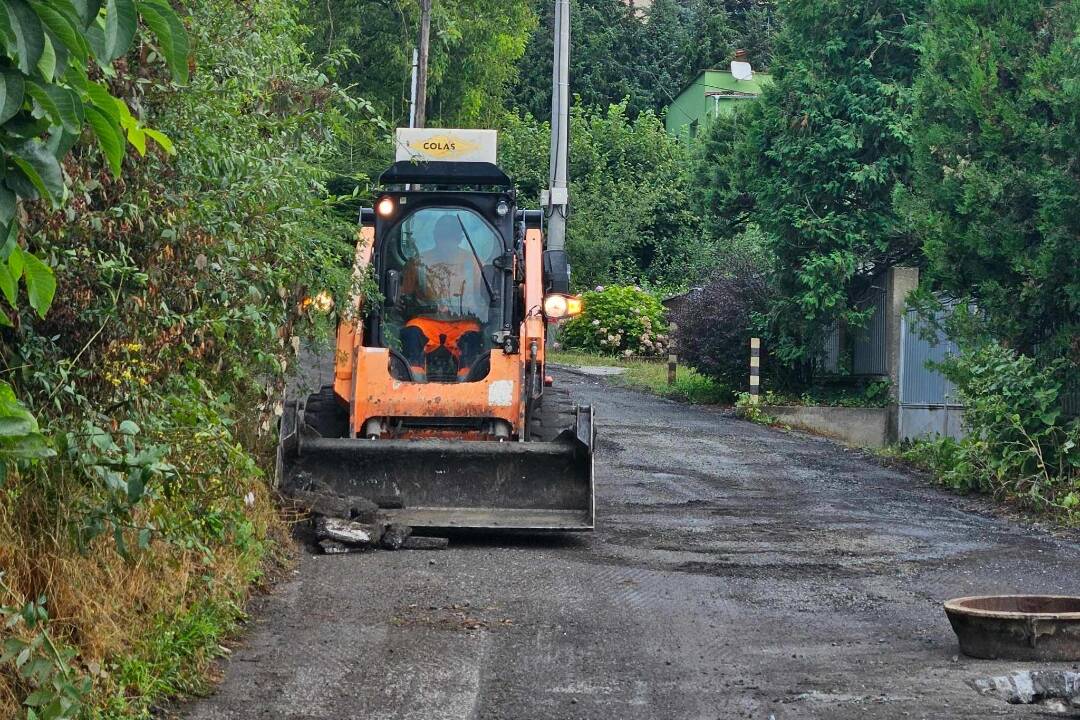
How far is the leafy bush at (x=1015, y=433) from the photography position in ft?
44.0

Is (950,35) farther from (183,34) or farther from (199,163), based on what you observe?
(183,34)

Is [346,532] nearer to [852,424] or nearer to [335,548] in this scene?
[335,548]

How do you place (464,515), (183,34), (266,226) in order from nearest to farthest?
(183,34) → (266,226) → (464,515)

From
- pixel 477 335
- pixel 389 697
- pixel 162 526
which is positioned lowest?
pixel 389 697

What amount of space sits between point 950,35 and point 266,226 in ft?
31.6

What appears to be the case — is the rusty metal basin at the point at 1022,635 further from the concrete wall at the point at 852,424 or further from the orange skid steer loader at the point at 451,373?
the concrete wall at the point at 852,424

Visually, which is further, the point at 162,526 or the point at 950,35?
the point at 950,35

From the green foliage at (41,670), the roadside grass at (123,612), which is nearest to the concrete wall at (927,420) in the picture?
the roadside grass at (123,612)

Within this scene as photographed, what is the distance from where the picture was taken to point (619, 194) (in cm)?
4172

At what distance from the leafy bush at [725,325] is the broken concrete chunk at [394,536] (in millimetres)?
14602

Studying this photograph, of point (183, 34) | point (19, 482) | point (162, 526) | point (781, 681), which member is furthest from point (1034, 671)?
point (183, 34)

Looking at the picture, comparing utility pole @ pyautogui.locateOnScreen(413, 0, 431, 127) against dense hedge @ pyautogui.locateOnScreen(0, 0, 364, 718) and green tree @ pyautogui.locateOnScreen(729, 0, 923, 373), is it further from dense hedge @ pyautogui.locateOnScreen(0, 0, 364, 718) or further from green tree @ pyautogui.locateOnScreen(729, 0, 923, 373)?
dense hedge @ pyautogui.locateOnScreen(0, 0, 364, 718)

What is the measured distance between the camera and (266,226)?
329 inches

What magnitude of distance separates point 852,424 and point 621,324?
1357 cm
